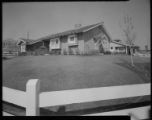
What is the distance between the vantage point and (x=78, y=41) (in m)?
1.35

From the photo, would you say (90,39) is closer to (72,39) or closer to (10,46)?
(72,39)

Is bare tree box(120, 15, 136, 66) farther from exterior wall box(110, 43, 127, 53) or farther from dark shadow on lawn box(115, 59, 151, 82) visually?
Result: dark shadow on lawn box(115, 59, 151, 82)

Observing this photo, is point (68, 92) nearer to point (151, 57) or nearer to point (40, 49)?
point (40, 49)

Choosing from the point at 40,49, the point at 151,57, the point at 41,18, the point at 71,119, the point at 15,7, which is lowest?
the point at 71,119

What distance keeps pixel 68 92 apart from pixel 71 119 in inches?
18.9

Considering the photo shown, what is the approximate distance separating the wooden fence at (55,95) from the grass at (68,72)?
359 millimetres

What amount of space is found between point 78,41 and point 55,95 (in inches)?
29.3

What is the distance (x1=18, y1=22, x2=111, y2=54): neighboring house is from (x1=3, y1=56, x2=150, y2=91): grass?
100 millimetres

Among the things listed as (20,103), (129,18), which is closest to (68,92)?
(20,103)

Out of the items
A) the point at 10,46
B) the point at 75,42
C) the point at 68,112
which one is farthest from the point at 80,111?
the point at 10,46

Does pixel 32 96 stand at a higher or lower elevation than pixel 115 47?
lower

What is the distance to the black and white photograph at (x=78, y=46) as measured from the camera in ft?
4.12

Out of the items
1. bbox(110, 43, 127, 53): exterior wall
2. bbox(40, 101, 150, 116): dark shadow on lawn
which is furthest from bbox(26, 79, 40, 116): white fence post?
bbox(110, 43, 127, 53): exterior wall

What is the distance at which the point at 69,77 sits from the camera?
1.26m
